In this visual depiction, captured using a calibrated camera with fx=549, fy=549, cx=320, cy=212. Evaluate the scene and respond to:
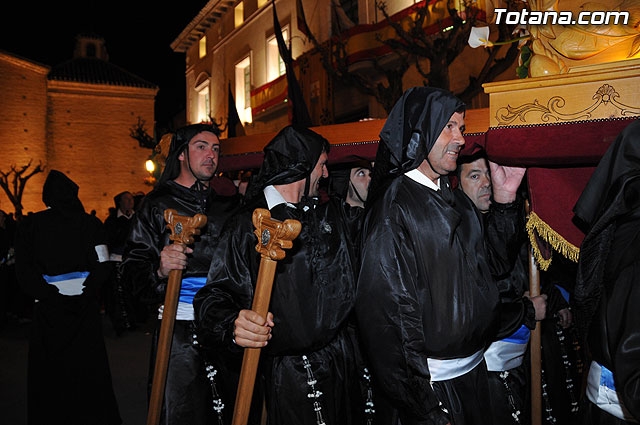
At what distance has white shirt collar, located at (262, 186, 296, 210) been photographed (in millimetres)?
2986

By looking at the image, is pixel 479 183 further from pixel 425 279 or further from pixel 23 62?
pixel 23 62

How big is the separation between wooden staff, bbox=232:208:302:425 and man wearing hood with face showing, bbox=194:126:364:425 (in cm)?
16

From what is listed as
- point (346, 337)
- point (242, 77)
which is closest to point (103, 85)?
point (242, 77)

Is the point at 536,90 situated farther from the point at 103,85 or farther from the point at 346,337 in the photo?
the point at 103,85

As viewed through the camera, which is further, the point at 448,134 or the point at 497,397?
the point at 497,397

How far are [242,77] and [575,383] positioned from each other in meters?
22.5

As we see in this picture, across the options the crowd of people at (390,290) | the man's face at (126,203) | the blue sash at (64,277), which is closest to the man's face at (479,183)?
the crowd of people at (390,290)

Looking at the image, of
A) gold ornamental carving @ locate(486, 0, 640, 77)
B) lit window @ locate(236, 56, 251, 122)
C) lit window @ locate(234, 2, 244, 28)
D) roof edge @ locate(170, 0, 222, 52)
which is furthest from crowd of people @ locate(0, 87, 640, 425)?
roof edge @ locate(170, 0, 222, 52)

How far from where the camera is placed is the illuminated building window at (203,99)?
93.3ft

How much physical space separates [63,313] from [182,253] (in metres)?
2.07

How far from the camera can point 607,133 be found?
273cm

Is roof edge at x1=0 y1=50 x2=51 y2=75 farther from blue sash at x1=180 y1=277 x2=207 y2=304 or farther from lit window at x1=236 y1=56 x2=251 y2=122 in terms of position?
blue sash at x1=180 y1=277 x2=207 y2=304

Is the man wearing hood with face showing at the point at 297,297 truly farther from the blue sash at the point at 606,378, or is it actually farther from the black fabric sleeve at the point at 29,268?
the black fabric sleeve at the point at 29,268

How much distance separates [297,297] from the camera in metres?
2.80
